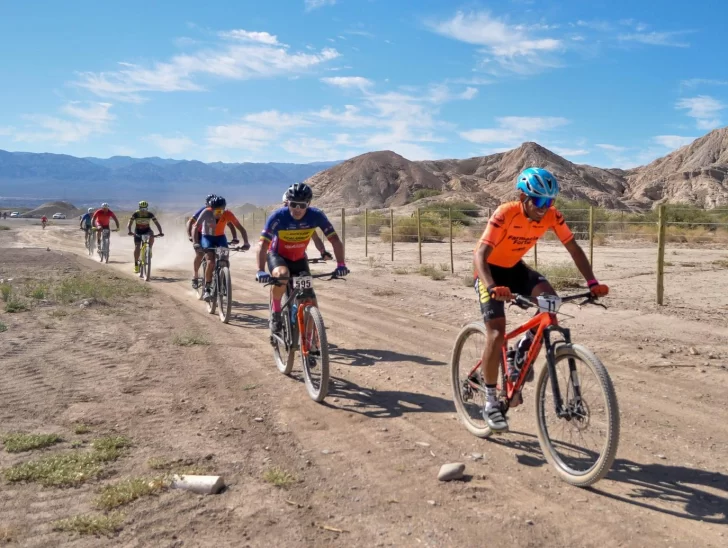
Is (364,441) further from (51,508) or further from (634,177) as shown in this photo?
(634,177)

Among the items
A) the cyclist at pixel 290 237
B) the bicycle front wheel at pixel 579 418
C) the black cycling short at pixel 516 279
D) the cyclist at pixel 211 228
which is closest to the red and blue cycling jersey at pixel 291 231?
the cyclist at pixel 290 237

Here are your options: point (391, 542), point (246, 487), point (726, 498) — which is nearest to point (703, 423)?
point (726, 498)

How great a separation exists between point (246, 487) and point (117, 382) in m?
3.25

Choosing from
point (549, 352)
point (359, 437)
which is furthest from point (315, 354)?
point (549, 352)

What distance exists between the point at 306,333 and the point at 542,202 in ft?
9.62

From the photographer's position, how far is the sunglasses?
15.1 feet

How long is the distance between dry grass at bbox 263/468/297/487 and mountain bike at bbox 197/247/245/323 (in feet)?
20.9

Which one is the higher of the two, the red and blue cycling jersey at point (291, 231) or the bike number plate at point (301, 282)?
the red and blue cycling jersey at point (291, 231)

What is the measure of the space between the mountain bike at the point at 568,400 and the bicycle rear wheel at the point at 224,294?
254 inches

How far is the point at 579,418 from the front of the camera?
423 cm

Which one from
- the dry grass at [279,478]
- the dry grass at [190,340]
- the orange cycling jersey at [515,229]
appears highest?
the orange cycling jersey at [515,229]

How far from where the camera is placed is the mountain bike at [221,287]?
35.1ft

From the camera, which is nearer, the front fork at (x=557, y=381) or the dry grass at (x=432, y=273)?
the front fork at (x=557, y=381)

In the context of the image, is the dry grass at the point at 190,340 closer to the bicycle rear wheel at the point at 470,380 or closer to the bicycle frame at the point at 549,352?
the bicycle rear wheel at the point at 470,380
